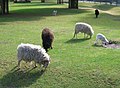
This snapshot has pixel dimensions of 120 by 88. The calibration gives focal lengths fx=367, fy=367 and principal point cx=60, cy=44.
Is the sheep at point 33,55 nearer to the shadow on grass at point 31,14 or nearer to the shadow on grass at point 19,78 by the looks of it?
the shadow on grass at point 19,78

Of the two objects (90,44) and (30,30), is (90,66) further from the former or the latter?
(30,30)

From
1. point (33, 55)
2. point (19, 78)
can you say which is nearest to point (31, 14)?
point (33, 55)

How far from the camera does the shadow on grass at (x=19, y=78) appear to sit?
493 inches

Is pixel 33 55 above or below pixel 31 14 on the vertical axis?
above

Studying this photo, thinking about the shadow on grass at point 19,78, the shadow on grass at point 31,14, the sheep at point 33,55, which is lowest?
the shadow on grass at point 19,78

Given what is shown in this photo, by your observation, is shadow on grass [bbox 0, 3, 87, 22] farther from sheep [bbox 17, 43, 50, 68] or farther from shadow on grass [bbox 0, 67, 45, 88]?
shadow on grass [bbox 0, 67, 45, 88]

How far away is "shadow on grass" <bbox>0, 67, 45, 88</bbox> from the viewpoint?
1252cm

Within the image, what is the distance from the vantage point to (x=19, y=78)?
12953 mm

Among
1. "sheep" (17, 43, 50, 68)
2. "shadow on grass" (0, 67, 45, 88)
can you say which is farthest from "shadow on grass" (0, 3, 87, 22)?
"shadow on grass" (0, 67, 45, 88)

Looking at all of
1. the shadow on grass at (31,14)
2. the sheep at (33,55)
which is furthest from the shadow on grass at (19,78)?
the shadow on grass at (31,14)

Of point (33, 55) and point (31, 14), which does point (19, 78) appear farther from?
point (31, 14)

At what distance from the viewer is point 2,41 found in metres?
19.8

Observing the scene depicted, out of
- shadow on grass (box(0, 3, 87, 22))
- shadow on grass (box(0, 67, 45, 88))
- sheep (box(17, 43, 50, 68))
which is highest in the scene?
sheep (box(17, 43, 50, 68))

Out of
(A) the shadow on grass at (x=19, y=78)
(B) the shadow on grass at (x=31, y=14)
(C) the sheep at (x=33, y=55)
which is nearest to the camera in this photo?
(A) the shadow on grass at (x=19, y=78)
